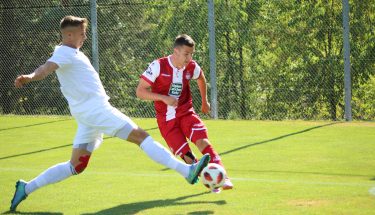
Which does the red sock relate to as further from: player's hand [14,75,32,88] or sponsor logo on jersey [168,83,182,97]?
player's hand [14,75,32,88]

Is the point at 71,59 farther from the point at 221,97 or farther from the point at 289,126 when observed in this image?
the point at 221,97

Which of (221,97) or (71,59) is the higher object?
(71,59)

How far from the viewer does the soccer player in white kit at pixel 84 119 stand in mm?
6574

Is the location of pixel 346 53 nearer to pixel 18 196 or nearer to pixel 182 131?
pixel 182 131

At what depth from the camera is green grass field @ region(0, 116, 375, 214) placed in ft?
22.3

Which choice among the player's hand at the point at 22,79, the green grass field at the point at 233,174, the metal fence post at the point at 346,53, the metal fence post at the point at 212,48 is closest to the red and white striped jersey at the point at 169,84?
the green grass field at the point at 233,174

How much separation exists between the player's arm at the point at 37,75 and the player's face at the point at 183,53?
150 centimetres

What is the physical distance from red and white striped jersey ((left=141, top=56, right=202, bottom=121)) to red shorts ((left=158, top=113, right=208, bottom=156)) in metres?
0.07

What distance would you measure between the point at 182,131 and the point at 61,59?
1.84 metres

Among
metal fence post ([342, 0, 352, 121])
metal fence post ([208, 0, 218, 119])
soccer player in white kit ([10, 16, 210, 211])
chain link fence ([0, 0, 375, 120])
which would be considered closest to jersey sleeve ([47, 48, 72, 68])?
soccer player in white kit ([10, 16, 210, 211])

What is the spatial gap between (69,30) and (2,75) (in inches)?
479

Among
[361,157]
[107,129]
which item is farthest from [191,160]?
[361,157]

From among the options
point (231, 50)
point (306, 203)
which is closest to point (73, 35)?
point (306, 203)

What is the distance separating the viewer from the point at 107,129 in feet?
21.8
